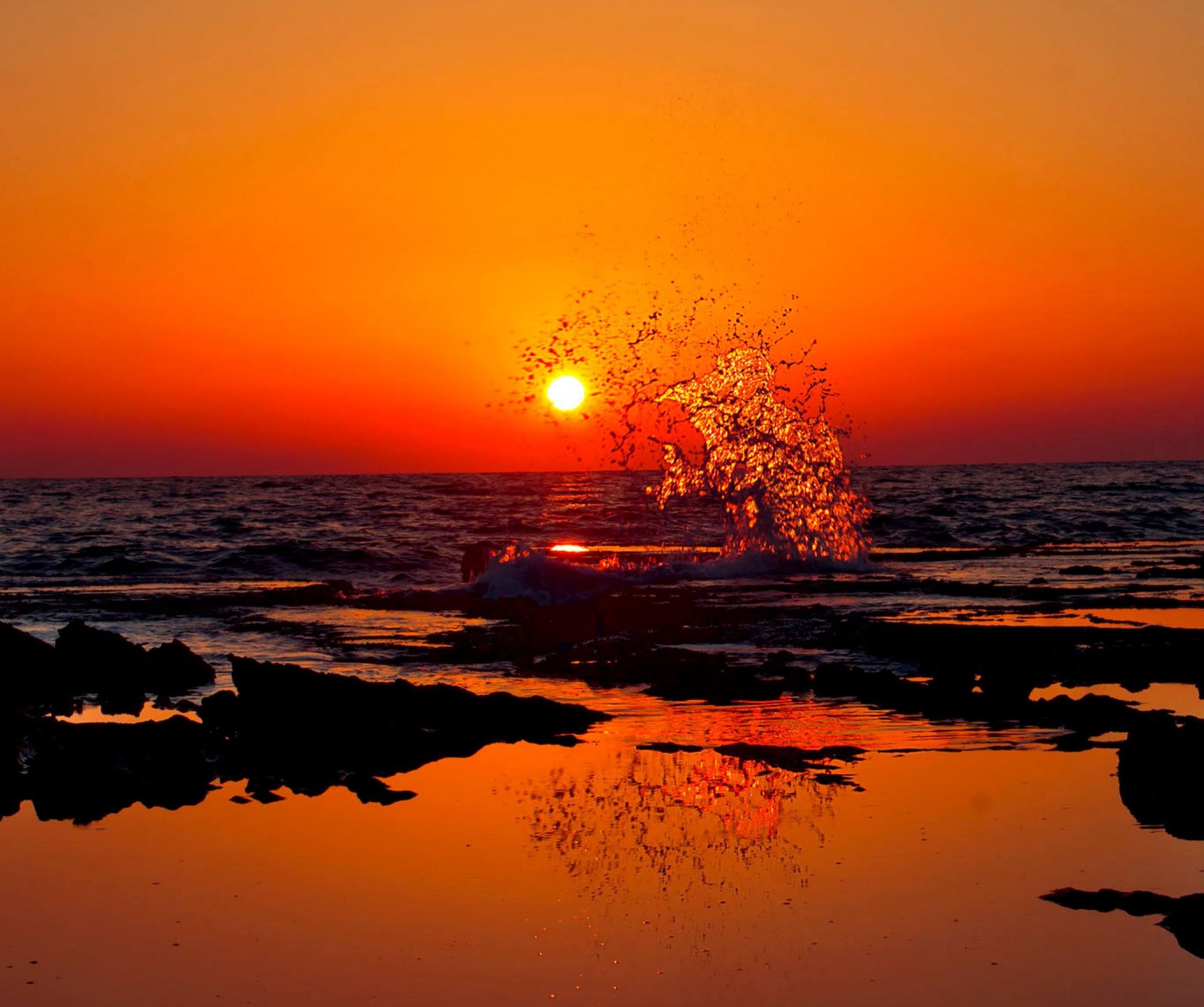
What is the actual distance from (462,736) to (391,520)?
51692mm

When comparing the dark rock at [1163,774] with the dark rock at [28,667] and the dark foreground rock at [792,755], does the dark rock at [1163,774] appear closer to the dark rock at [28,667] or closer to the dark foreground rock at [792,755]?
the dark foreground rock at [792,755]

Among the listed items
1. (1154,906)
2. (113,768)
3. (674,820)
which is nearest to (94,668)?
(113,768)

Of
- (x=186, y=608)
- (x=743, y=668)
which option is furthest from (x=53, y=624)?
(x=743, y=668)

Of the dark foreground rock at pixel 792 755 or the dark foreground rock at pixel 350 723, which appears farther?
the dark foreground rock at pixel 350 723

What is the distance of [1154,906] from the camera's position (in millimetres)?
6066

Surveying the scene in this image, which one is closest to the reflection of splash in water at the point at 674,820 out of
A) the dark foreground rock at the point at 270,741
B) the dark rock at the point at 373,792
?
the dark rock at the point at 373,792

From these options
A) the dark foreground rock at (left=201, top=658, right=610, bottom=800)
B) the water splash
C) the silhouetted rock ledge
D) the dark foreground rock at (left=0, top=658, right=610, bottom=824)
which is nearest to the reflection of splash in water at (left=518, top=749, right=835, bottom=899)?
the dark foreground rock at (left=0, top=658, right=610, bottom=824)

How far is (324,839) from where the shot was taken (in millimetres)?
7672

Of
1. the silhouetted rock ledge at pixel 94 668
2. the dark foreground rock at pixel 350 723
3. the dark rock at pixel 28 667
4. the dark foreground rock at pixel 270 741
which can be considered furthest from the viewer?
the silhouetted rock ledge at pixel 94 668

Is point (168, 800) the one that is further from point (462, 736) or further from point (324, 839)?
point (462, 736)

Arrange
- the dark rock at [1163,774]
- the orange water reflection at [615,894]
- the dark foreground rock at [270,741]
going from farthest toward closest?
the dark foreground rock at [270,741] < the dark rock at [1163,774] < the orange water reflection at [615,894]

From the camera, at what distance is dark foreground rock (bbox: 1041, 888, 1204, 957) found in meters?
5.68

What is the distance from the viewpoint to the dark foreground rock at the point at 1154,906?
18.6ft

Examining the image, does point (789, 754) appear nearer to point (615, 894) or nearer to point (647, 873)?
point (647, 873)
